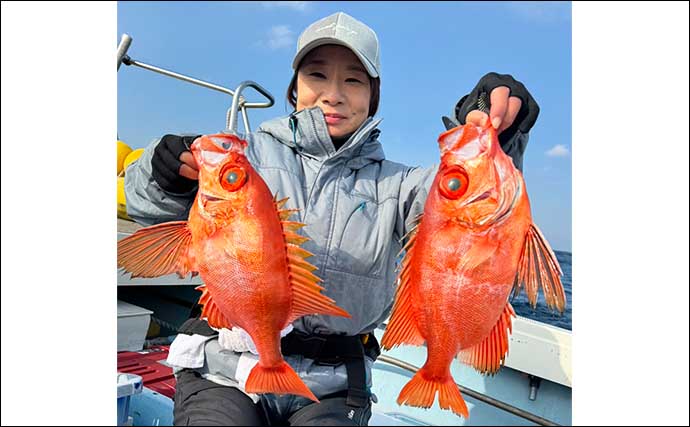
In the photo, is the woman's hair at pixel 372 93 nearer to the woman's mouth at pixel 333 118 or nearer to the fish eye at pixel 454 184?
the woman's mouth at pixel 333 118

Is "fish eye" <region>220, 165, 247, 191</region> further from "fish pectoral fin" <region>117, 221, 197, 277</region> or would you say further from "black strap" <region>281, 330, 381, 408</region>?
"black strap" <region>281, 330, 381, 408</region>

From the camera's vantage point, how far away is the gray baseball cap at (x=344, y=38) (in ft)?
5.56

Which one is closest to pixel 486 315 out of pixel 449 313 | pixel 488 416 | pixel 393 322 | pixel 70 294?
pixel 449 313

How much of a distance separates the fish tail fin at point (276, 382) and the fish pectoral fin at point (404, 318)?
28cm

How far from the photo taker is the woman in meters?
1.59

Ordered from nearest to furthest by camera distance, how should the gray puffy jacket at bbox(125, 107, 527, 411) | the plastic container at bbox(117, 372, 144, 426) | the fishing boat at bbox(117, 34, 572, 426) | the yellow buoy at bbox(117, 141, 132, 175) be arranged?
the gray puffy jacket at bbox(125, 107, 527, 411) → the plastic container at bbox(117, 372, 144, 426) → the fishing boat at bbox(117, 34, 572, 426) → the yellow buoy at bbox(117, 141, 132, 175)

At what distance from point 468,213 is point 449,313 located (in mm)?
263

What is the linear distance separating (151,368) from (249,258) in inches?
81.8

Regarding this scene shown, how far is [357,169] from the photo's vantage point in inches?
73.5

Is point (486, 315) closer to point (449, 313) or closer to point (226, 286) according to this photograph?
point (449, 313)

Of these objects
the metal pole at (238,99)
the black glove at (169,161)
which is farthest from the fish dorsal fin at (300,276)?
the metal pole at (238,99)

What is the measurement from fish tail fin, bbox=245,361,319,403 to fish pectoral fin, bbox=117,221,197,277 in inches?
13.8

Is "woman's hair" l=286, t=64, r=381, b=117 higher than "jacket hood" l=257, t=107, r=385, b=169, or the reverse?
"woman's hair" l=286, t=64, r=381, b=117

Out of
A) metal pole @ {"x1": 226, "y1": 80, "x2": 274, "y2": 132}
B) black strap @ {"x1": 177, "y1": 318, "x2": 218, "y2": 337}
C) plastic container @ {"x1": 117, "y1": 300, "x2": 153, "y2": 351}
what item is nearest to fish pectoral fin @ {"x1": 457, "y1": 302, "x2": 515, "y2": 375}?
black strap @ {"x1": 177, "y1": 318, "x2": 218, "y2": 337}
